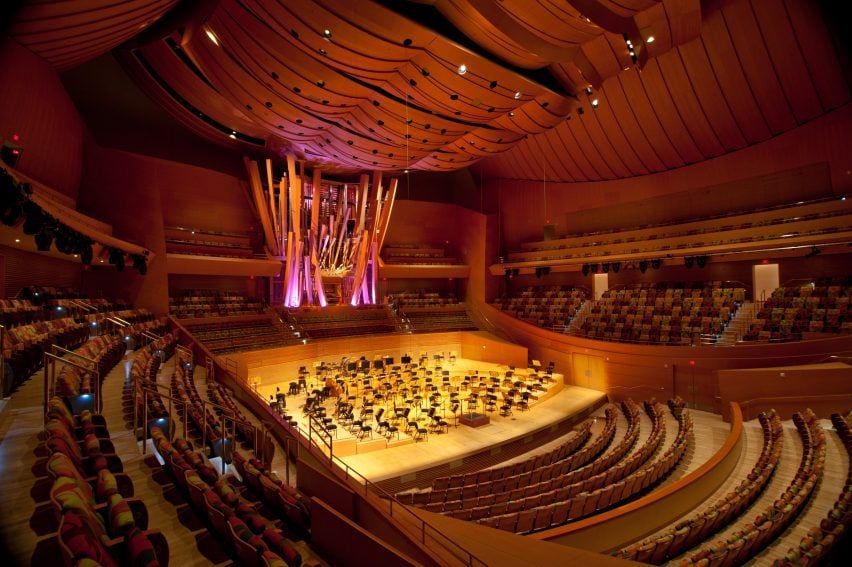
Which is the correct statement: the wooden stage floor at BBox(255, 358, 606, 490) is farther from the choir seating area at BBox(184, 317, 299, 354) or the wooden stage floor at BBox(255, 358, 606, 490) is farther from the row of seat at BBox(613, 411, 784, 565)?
the row of seat at BBox(613, 411, 784, 565)

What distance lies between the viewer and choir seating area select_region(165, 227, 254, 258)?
15.7 metres

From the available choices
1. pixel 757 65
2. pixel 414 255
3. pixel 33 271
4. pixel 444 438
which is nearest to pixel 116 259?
pixel 33 271

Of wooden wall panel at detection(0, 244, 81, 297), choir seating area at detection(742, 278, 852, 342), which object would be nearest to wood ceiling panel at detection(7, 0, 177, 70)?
wooden wall panel at detection(0, 244, 81, 297)

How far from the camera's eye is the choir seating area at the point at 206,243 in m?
15.7

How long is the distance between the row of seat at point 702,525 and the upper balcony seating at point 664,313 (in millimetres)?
6061

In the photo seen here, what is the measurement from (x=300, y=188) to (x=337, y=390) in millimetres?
8101

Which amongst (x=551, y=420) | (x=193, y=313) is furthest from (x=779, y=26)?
(x=193, y=313)

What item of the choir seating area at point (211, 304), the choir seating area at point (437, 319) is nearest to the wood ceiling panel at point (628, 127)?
the choir seating area at point (437, 319)

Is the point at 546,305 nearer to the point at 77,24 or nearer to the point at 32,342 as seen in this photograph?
the point at 32,342

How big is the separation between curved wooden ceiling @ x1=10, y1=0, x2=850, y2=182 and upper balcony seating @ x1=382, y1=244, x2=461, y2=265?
16.9 ft

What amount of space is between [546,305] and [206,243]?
530 inches

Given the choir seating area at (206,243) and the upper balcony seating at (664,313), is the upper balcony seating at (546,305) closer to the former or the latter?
the upper balcony seating at (664,313)

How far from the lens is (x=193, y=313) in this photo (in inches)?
571

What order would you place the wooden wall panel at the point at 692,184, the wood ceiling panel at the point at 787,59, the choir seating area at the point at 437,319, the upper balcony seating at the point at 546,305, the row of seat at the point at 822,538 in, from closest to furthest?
the row of seat at the point at 822,538, the wood ceiling panel at the point at 787,59, the wooden wall panel at the point at 692,184, the upper balcony seating at the point at 546,305, the choir seating area at the point at 437,319
